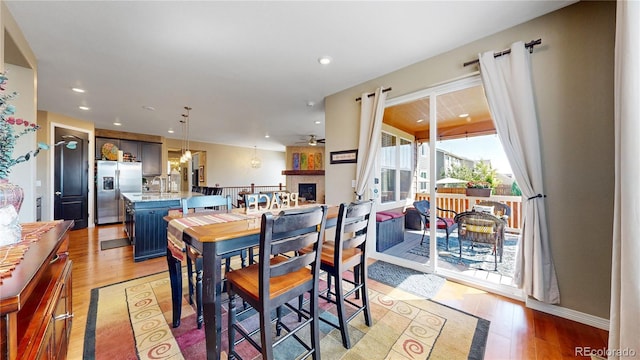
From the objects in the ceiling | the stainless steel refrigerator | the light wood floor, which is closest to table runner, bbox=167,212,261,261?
the light wood floor

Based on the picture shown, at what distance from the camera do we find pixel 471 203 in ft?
9.41

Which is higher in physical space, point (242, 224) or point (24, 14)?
point (24, 14)

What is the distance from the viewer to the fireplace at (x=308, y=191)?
773 centimetres

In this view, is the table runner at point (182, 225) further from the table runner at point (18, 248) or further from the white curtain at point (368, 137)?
the white curtain at point (368, 137)

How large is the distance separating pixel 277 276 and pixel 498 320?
1911 millimetres

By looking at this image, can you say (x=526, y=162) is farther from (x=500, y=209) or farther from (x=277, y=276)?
(x=277, y=276)

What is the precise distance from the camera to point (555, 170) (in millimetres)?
1972

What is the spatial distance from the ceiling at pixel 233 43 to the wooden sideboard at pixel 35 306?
6.00 ft

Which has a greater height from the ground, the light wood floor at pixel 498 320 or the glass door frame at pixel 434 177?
the glass door frame at pixel 434 177

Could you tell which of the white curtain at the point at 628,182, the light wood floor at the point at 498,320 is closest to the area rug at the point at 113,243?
the light wood floor at the point at 498,320

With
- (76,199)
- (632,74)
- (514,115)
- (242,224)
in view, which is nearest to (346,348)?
(242,224)

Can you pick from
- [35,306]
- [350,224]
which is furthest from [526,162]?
[35,306]

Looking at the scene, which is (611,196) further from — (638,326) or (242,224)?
(242,224)

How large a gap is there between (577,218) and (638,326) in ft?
3.13
